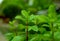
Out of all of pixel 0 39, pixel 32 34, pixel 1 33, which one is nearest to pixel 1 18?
pixel 1 33

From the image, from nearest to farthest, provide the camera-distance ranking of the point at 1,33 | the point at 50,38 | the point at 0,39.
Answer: the point at 50,38
the point at 0,39
the point at 1,33

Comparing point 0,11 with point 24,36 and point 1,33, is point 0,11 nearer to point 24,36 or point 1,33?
point 1,33

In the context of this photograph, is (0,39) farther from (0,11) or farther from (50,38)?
(50,38)

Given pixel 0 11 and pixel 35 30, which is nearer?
pixel 35 30

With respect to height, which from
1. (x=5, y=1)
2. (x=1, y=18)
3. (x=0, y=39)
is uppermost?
(x=5, y=1)

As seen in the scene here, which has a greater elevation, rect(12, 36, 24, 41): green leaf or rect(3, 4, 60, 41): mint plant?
rect(3, 4, 60, 41): mint plant

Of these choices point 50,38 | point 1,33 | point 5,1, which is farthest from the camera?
point 5,1

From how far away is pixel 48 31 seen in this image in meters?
0.80

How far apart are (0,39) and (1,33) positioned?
0.53 m

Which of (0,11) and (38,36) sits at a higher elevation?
(0,11)

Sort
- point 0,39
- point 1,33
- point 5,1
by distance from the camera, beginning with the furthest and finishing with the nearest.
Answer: point 5,1 → point 1,33 → point 0,39

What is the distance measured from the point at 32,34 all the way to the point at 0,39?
2.84 metres

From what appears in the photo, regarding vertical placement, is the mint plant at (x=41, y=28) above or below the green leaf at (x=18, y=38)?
above

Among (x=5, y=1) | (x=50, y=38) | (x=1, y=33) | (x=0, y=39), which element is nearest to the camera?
(x=50, y=38)
